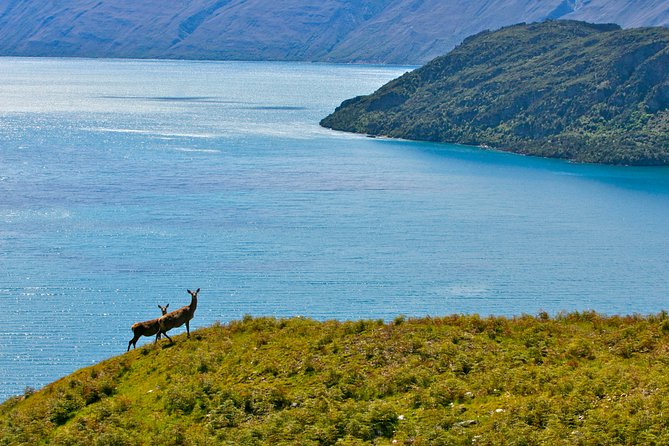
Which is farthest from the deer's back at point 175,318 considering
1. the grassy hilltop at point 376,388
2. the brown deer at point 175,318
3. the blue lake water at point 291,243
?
the blue lake water at point 291,243

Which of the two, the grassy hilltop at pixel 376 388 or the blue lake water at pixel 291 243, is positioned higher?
the grassy hilltop at pixel 376 388

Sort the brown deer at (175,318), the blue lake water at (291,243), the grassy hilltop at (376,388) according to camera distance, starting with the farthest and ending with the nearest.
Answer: the blue lake water at (291,243) < the brown deer at (175,318) < the grassy hilltop at (376,388)

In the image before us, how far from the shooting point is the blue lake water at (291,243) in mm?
70000

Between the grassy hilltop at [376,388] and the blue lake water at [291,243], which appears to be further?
the blue lake water at [291,243]

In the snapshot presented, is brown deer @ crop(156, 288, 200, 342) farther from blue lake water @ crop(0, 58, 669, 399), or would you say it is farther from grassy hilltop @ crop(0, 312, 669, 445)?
blue lake water @ crop(0, 58, 669, 399)

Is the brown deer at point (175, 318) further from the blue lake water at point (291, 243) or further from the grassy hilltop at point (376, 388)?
the blue lake water at point (291, 243)

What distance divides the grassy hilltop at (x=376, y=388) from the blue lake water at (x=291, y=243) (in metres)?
25.6

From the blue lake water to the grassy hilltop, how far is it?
25638 millimetres

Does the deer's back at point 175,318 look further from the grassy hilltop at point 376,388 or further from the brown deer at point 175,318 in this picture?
the grassy hilltop at point 376,388

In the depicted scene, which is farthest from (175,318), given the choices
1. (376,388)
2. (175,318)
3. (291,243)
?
(291,243)

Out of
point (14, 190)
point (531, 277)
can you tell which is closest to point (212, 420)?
point (531, 277)

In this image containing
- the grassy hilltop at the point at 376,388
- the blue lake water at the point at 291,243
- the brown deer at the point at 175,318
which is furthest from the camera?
the blue lake water at the point at 291,243

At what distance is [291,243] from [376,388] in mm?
70778

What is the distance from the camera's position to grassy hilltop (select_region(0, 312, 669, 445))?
21781mm
